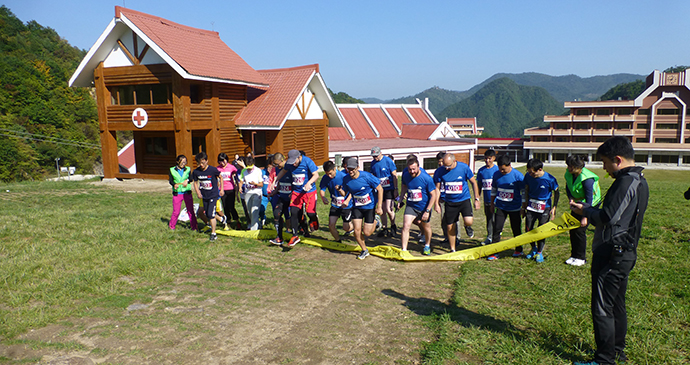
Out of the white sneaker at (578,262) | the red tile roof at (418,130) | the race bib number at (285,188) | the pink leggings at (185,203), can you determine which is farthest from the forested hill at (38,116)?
the white sneaker at (578,262)

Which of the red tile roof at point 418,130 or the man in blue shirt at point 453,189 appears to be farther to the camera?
the red tile roof at point 418,130

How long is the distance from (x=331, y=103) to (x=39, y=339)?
2184 centimetres

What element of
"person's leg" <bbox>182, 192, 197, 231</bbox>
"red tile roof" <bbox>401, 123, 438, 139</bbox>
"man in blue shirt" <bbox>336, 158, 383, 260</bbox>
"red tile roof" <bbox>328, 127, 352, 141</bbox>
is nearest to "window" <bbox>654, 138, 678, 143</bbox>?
"red tile roof" <bbox>401, 123, 438, 139</bbox>

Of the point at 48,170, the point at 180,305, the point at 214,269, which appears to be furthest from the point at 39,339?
the point at 48,170

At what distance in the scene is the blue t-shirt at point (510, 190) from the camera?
852 cm

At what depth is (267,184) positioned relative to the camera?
10.6m

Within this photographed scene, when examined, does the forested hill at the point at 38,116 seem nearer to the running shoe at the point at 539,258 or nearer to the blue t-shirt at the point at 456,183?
the blue t-shirt at the point at 456,183

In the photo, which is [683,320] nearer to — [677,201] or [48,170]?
[677,201]

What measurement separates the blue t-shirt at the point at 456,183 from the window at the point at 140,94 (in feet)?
52.0

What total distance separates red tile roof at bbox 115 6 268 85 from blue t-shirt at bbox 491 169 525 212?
49.1ft

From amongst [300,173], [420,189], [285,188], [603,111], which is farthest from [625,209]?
[603,111]

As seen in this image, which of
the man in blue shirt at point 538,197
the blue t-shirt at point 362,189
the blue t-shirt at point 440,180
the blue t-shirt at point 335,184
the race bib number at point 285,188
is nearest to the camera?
the man in blue shirt at point 538,197

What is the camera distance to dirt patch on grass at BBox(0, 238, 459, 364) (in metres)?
4.93

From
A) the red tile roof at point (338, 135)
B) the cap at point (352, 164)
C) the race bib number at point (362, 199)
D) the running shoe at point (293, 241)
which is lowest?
the running shoe at point (293, 241)
